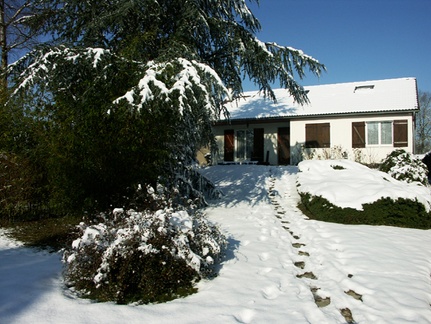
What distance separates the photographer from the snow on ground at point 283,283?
306 centimetres

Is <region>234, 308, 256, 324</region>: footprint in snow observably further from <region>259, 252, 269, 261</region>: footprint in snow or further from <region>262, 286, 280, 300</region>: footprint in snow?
<region>259, 252, 269, 261</region>: footprint in snow

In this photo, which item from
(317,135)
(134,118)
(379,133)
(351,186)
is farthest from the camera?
(317,135)

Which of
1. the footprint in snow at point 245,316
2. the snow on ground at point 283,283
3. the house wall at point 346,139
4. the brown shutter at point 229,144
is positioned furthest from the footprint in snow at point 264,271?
the brown shutter at point 229,144

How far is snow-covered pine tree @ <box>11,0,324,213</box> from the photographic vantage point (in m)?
5.34

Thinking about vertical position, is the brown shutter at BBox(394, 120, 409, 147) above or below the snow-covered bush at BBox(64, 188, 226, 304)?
above

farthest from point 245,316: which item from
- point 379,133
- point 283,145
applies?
point 283,145

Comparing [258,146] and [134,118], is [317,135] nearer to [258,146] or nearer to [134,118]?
[258,146]

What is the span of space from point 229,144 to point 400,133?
393 inches

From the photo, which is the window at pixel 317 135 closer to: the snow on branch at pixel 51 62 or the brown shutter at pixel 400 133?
Result: the brown shutter at pixel 400 133

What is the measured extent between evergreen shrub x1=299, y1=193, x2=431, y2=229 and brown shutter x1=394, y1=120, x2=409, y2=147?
10698mm

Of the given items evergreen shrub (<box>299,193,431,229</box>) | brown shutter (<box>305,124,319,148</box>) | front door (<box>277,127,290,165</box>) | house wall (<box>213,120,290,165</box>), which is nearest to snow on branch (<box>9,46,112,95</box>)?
evergreen shrub (<box>299,193,431,229</box>)

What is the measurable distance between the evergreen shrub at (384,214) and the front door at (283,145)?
458 inches

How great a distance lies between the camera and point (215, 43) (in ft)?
29.0

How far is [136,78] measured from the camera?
19.9 ft
